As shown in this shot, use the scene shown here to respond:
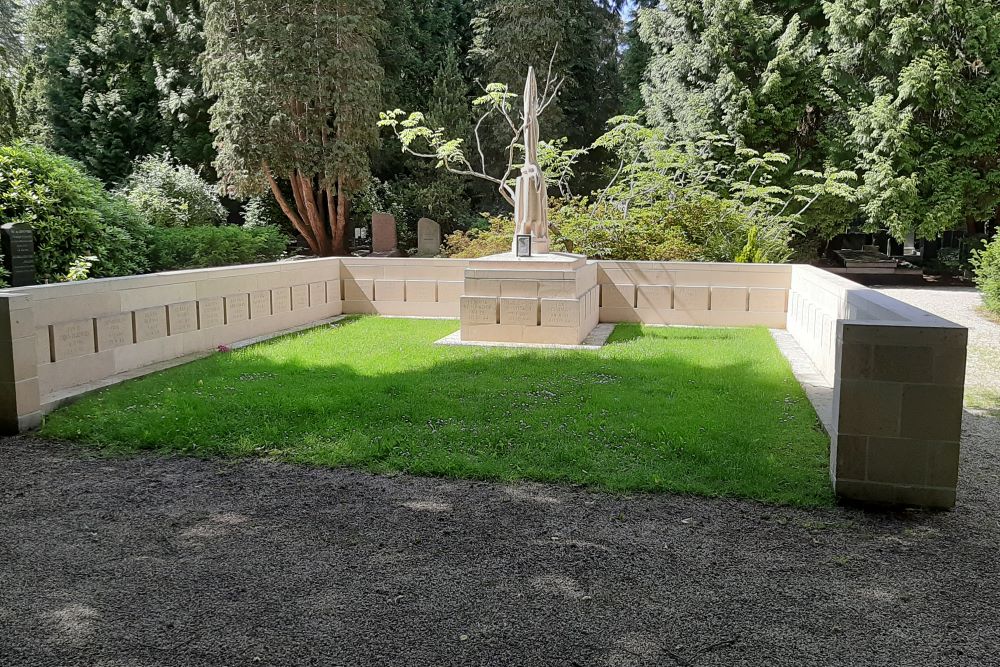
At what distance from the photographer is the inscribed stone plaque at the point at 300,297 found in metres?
11.1

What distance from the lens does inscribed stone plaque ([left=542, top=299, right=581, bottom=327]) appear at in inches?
381

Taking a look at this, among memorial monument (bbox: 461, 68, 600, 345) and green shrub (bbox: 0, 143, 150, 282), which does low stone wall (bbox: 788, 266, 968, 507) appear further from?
green shrub (bbox: 0, 143, 150, 282)

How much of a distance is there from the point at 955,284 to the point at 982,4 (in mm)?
7139

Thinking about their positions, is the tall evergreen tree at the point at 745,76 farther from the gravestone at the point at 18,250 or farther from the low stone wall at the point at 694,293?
the gravestone at the point at 18,250

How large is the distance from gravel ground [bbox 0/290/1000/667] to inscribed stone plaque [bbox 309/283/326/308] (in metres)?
6.88

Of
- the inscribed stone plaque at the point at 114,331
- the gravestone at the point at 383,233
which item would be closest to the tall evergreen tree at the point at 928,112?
the gravestone at the point at 383,233

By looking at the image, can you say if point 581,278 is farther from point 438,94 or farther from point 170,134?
point 170,134

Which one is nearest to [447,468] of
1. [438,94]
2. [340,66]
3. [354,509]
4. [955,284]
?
[354,509]

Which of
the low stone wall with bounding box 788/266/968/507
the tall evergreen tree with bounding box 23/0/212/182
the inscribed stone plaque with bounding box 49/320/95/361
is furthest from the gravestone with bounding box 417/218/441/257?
the low stone wall with bounding box 788/266/968/507

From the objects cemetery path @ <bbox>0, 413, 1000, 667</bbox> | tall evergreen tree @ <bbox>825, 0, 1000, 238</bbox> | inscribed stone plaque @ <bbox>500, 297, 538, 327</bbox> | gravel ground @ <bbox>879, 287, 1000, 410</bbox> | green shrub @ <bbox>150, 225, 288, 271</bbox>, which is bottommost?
cemetery path @ <bbox>0, 413, 1000, 667</bbox>

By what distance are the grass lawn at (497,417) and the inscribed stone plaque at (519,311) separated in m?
1.09

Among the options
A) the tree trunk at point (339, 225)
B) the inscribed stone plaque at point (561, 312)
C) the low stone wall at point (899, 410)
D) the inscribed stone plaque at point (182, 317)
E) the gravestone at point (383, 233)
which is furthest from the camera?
the gravestone at point (383, 233)

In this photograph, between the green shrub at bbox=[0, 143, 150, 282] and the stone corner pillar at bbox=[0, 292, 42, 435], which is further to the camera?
the green shrub at bbox=[0, 143, 150, 282]

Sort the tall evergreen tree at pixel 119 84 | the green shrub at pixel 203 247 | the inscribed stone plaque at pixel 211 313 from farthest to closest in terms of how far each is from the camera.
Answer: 1. the tall evergreen tree at pixel 119 84
2. the green shrub at pixel 203 247
3. the inscribed stone plaque at pixel 211 313
